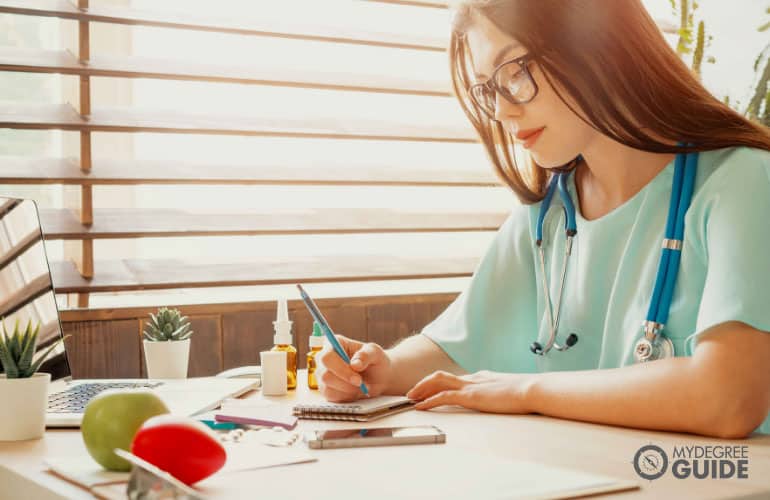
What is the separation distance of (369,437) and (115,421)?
31cm

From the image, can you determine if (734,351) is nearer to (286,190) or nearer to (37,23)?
(286,190)

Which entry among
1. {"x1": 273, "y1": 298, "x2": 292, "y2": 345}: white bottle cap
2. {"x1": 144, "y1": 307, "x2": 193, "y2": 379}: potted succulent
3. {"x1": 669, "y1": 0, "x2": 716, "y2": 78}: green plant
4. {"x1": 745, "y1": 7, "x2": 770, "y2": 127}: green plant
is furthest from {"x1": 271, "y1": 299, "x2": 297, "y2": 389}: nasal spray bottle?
{"x1": 745, "y1": 7, "x2": 770, "y2": 127}: green plant

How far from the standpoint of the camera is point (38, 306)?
1.62m

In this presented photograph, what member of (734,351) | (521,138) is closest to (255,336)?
(521,138)

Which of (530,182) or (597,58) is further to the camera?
(530,182)

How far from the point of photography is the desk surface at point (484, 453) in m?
0.91

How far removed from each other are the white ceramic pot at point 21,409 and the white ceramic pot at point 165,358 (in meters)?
0.49

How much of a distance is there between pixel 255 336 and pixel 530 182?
0.92 meters

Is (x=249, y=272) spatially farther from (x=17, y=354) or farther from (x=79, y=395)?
(x=17, y=354)

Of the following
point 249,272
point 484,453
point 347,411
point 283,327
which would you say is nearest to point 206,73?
point 249,272

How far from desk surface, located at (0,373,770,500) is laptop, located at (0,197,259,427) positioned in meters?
0.29

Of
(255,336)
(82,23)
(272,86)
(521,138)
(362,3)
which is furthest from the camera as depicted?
(362,3)

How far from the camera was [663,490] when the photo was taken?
896 mm

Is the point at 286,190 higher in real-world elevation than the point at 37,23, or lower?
lower
